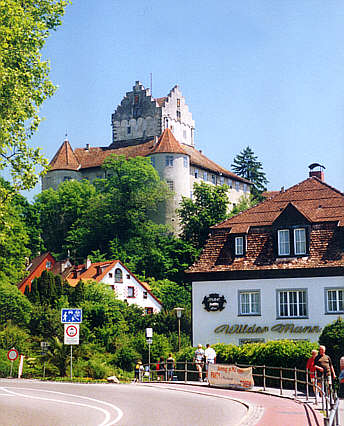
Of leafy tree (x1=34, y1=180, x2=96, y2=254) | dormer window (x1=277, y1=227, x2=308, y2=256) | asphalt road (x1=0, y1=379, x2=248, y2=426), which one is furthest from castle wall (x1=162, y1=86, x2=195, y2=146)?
asphalt road (x1=0, y1=379, x2=248, y2=426)

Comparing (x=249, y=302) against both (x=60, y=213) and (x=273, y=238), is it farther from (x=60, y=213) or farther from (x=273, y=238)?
(x=60, y=213)

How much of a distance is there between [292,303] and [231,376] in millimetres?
14918

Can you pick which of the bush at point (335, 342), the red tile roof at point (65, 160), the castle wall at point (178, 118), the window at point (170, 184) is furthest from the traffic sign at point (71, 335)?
the castle wall at point (178, 118)

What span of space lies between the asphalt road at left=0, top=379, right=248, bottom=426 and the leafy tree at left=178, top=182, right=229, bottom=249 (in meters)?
69.9

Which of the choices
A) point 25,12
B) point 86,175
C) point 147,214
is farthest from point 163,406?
point 86,175

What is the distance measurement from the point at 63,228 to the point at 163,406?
88340 millimetres

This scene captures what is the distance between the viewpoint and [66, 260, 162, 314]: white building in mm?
83312

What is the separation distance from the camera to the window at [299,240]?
42125 mm

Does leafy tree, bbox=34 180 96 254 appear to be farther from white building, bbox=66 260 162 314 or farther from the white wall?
the white wall

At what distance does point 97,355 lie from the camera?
53219 millimetres

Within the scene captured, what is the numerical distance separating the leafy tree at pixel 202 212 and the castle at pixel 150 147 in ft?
34.0

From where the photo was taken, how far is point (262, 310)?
4150cm

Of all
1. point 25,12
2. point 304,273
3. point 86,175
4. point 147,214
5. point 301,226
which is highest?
point 86,175

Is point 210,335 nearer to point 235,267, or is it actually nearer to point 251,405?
point 235,267
